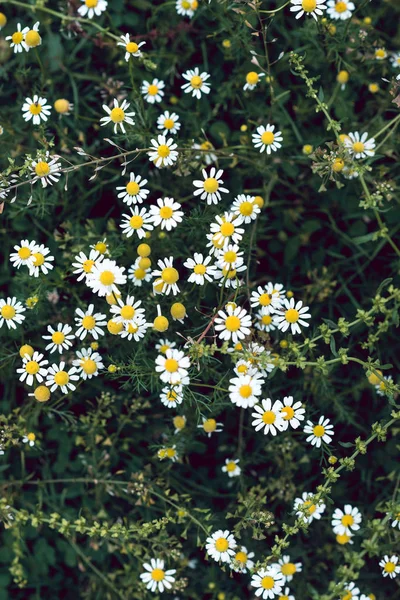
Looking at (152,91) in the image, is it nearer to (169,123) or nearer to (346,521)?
(169,123)

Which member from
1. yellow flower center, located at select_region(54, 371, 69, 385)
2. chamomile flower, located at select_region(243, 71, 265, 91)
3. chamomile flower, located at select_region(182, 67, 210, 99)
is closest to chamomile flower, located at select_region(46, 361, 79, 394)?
yellow flower center, located at select_region(54, 371, 69, 385)

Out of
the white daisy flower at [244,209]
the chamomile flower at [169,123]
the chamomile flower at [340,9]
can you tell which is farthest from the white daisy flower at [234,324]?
the chamomile flower at [340,9]

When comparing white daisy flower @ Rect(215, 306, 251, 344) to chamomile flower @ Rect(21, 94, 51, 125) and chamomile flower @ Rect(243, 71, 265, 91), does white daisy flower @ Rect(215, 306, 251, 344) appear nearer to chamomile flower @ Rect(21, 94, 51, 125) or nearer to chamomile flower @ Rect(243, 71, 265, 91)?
chamomile flower @ Rect(243, 71, 265, 91)

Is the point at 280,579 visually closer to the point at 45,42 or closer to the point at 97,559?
the point at 97,559

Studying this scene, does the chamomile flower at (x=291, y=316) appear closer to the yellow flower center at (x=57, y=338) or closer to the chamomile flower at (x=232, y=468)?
the chamomile flower at (x=232, y=468)

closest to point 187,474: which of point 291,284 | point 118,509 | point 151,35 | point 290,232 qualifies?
point 118,509

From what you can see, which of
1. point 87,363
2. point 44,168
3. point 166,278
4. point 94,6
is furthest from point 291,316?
point 94,6
